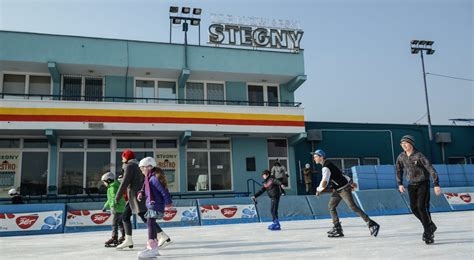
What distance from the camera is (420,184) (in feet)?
22.1

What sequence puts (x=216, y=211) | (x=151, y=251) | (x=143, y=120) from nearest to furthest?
(x=151, y=251) < (x=216, y=211) < (x=143, y=120)

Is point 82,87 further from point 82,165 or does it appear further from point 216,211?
point 216,211

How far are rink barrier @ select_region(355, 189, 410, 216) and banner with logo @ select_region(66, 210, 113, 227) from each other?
9.33 m

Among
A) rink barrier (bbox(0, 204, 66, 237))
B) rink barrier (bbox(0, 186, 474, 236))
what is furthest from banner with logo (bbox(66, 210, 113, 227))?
rink barrier (bbox(0, 204, 66, 237))

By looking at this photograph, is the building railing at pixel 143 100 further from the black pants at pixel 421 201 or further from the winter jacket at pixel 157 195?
the black pants at pixel 421 201

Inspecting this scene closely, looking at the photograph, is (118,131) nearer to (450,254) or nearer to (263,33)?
(263,33)

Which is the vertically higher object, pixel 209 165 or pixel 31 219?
pixel 209 165

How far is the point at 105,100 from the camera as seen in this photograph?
63.6 feet

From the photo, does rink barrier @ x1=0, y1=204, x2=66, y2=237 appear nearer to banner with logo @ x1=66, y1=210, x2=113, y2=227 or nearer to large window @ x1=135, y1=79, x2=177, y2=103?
banner with logo @ x1=66, y1=210, x2=113, y2=227

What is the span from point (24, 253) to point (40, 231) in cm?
567

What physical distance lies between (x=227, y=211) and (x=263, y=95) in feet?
29.8

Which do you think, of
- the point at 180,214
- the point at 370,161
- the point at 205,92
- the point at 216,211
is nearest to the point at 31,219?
the point at 180,214

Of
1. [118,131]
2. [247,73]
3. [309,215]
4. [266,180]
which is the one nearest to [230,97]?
[247,73]

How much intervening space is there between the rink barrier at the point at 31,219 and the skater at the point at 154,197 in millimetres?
7525
